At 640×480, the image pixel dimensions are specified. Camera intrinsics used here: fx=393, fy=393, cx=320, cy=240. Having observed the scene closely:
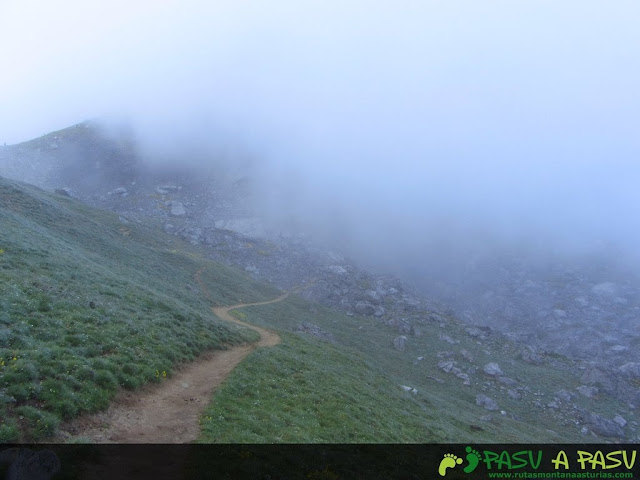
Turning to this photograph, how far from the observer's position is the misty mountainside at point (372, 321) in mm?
26734

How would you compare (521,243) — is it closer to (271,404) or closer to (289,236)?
(289,236)

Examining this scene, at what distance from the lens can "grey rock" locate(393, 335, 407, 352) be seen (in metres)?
61.9

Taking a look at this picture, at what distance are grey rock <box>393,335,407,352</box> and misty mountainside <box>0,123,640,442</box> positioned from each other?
0.53 metres

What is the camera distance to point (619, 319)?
8606 centimetres

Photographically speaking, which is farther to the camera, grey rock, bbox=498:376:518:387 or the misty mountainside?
grey rock, bbox=498:376:518:387

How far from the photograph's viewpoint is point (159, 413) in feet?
53.6

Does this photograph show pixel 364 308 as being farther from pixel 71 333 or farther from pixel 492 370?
pixel 71 333

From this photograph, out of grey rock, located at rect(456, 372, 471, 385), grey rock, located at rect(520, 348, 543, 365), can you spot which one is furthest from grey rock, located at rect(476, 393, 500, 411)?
grey rock, located at rect(520, 348, 543, 365)
